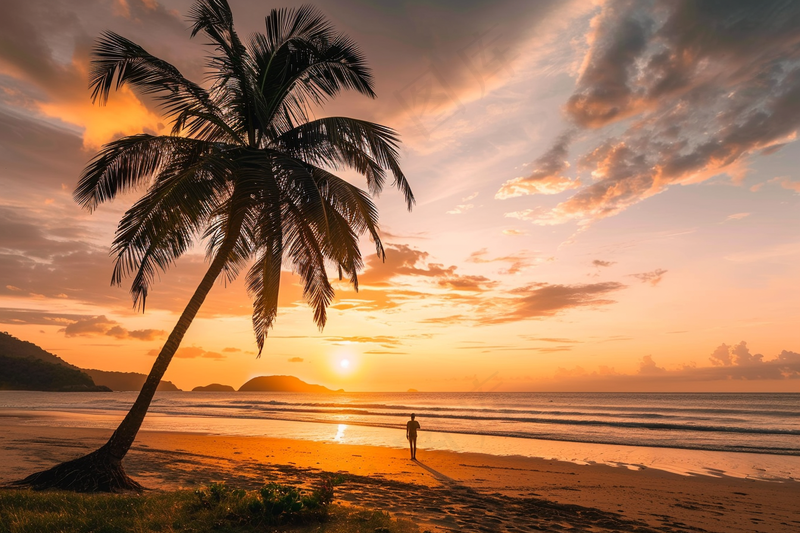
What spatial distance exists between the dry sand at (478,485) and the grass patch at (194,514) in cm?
183

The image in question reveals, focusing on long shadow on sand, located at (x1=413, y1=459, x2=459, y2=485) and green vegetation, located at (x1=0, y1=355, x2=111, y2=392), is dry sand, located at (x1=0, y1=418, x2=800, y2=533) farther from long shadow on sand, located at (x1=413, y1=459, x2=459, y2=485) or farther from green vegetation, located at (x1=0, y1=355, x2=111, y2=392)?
green vegetation, located at (x1=0, y1=355, x2=111, y2=392)

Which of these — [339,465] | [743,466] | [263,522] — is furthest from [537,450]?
[263,522]

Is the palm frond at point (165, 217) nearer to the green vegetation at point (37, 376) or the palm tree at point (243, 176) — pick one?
the palm tree at point (243, 176)

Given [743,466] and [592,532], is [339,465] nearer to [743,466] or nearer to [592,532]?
[592,532]

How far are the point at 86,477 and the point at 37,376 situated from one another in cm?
15339

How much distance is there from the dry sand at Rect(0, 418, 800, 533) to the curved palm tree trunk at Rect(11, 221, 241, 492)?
1571mm

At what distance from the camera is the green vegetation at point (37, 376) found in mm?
118938

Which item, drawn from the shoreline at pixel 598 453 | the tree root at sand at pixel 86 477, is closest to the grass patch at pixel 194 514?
the tree root at sand at pixel 86 477

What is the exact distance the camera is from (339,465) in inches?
596

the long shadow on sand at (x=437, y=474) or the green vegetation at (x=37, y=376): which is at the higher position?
the long shadow on sand at (x=437, y=474)

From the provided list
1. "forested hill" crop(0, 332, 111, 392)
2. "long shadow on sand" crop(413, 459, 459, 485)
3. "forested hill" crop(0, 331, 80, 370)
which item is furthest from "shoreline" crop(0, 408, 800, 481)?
"forested hill" crop(0, 331, 80, 370)

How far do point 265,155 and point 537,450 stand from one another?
776 inches

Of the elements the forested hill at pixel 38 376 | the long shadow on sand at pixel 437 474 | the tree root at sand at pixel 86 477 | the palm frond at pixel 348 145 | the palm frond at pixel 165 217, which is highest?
the palm frond at pixel 348 145

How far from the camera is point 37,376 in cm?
12369
